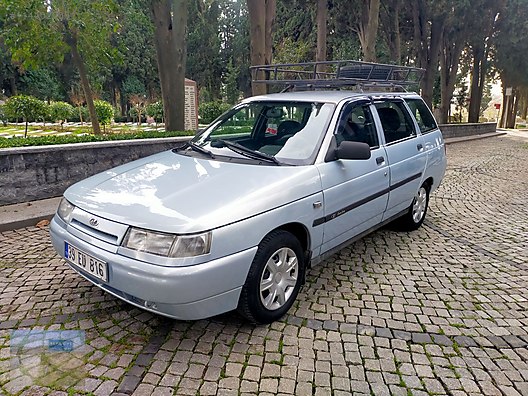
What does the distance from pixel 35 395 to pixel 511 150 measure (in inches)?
674

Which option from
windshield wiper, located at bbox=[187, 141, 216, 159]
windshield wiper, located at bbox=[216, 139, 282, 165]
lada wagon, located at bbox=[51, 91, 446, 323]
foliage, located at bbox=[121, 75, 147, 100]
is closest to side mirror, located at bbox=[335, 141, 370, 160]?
lada wagon, located at bbox=[51, 91, 446, 323]

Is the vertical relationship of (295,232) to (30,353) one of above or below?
above

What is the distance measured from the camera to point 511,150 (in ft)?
49.4

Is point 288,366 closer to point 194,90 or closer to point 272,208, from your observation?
point 272,208

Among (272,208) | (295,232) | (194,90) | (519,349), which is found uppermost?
(194,90)

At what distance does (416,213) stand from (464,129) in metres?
17.2

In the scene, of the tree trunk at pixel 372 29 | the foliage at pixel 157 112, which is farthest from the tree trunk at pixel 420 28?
the foliage at pixel 157 112

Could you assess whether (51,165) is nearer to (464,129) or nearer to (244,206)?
(244,206)

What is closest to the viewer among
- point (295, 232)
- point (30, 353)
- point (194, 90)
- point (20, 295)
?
point (30, 353)

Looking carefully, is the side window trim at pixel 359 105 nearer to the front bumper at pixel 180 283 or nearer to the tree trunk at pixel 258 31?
the front bumper at pixel 180 283

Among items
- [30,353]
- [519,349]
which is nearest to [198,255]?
[30,353]

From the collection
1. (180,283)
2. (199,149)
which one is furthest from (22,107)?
(180,283)

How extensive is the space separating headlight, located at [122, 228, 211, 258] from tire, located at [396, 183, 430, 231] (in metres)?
3.30

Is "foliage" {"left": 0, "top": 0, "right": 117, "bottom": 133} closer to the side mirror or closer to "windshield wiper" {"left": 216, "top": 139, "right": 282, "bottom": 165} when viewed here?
"windshield wiper" {"left": 216, "top": 139, "right": 282, "bottom": 165}
